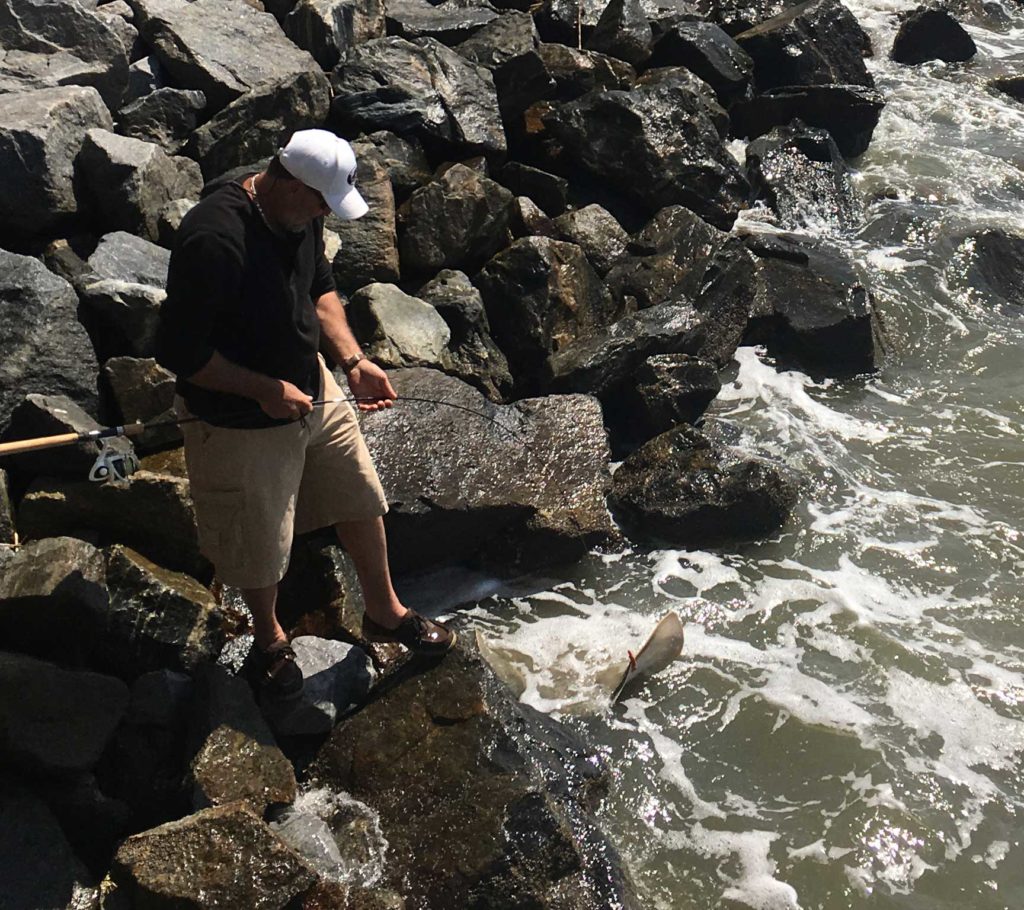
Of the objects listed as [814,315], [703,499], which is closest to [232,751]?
[703,499]

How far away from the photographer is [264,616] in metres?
4.36

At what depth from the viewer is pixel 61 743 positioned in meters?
4.09

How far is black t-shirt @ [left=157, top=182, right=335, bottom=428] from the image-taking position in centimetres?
343

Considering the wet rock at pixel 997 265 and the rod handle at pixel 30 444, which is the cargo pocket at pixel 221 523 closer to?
the rod handle at pixel 30 444

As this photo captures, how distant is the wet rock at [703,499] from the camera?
6621mm

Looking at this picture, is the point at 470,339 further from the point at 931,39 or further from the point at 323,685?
the point at 931,39

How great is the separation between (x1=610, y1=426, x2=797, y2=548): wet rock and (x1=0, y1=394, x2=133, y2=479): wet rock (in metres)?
3.18

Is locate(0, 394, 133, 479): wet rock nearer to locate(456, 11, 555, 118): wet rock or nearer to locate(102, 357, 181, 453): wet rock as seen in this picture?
locate(102, 357, 181, 453): wet rock

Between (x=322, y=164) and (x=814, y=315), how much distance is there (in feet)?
20.5

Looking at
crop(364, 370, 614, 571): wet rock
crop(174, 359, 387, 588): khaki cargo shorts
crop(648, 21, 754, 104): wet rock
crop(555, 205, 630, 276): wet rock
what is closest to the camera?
crop(174, 359, 387, 588): khaki cargo shorts

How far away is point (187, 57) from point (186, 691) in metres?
5.82

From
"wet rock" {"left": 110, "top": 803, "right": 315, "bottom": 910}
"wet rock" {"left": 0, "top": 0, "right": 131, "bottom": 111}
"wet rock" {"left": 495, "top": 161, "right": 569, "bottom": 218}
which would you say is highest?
"wet rock" {"left": 0, "top": 0, "right": 131, "bottom": 111}

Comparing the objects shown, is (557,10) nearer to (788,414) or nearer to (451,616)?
(788,414)

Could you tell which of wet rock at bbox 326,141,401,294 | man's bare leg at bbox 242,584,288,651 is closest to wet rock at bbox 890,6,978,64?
wet rock at bbox 326,141,401,294
